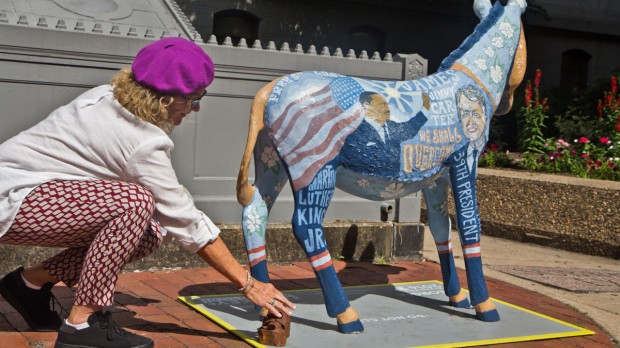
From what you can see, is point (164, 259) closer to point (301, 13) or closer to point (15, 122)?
point (15, 122)

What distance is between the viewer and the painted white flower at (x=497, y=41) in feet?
17.1

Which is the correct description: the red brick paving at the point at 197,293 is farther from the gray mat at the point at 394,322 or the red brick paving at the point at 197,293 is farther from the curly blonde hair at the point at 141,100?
the curly blonde hair at the point at 141,100

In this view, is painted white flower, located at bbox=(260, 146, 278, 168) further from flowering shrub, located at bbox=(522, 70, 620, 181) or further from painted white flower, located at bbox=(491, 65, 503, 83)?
flowering shrub, located at bbox=(522, 70, 620, 181)

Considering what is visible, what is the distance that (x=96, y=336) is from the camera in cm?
373

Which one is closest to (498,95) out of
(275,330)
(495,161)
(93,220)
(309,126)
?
(309,126)

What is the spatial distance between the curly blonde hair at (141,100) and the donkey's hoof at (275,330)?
1.14 metres

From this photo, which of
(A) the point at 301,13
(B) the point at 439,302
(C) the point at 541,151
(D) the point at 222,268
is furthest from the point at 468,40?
(A) the point at 301,13

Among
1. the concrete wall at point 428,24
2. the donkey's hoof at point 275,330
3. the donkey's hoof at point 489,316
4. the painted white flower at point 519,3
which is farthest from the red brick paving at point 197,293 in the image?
the concrete wall at point 428,24

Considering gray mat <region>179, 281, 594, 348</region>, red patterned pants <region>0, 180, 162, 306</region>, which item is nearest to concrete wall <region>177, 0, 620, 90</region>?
gray mat <region>179, 281, 594, 348</region>

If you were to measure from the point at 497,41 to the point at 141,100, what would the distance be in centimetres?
245

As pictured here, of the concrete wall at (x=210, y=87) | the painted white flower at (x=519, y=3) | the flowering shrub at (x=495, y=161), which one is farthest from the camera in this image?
the flowering shrub at (x=495, y=161)

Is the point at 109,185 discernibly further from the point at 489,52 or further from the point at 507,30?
the point at 507,30

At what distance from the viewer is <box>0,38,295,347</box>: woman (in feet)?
12.1

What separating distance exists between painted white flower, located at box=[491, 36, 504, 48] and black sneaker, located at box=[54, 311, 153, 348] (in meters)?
2.82
